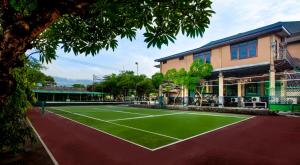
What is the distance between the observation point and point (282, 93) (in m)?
18.6

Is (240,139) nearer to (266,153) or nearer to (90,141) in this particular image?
(266,153)

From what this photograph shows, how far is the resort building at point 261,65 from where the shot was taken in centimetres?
1891

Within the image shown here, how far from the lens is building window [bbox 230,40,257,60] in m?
25.0

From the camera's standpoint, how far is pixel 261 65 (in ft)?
77.8

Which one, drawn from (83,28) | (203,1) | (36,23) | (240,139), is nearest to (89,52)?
(83,28)

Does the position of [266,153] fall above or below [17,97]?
below

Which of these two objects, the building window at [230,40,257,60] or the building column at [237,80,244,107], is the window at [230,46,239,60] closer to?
the building window at [230,40,257,60]

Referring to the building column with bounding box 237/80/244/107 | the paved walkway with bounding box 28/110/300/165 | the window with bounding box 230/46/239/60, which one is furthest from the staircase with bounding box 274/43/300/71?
the paved walkway with bounding box 28/110/300/165

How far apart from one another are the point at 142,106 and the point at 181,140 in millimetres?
23940

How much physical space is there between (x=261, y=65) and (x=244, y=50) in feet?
10.6

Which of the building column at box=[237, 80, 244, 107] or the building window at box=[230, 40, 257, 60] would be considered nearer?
the building column at box=[237, 80, 244, 107]

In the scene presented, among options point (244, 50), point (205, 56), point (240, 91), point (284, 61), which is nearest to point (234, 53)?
point (244, 50)

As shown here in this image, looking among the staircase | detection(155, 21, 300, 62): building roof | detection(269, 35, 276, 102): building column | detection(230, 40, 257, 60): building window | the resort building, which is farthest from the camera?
detection(230, 40, 257, 60): building window

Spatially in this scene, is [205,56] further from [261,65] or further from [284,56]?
[284,56]
